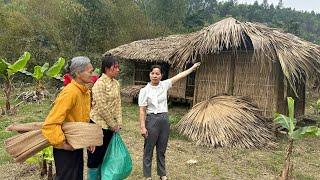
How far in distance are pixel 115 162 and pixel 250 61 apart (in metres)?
5.43

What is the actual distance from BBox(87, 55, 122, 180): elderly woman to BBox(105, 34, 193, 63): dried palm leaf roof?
814 cm

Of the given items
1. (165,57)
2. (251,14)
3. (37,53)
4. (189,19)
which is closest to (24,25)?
(37,53)

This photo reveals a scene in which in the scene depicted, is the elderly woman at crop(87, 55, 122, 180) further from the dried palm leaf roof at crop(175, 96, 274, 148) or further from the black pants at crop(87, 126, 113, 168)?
the dried palm leaf roof at crop(175, 96, 274, 148)

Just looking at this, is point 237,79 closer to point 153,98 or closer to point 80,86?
point 153,98

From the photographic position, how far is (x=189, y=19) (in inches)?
1032

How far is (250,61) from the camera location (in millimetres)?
8719

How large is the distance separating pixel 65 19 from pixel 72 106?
55.1 ft

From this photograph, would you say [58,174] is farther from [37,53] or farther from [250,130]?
[37,53]

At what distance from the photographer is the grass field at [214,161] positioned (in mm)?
5906

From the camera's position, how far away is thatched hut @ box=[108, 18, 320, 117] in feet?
26.7

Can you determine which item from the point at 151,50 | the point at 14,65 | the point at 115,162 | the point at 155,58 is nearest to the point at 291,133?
the point at 115,162

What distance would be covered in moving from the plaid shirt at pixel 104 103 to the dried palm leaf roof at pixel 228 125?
3843mm

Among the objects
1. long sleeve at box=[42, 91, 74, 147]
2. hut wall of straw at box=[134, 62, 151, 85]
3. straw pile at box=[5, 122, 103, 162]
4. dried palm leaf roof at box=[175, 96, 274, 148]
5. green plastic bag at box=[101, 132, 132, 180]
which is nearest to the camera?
long sleeve at box=[42, 91, 74, 147]

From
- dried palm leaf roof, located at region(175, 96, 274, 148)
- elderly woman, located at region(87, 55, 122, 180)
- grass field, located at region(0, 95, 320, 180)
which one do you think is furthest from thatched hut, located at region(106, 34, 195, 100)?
elderly woman, located at region(87, 55, 122, 180)
